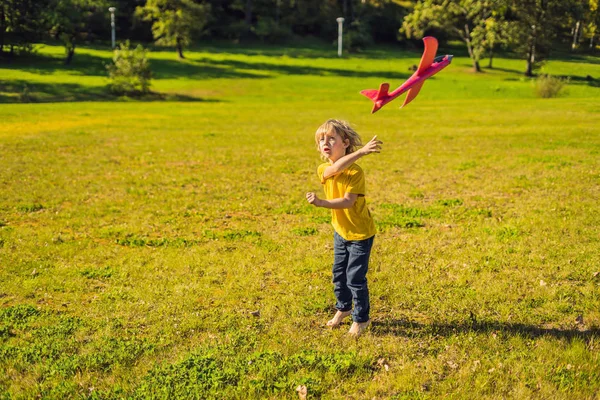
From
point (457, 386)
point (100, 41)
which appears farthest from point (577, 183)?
point (100, 41)

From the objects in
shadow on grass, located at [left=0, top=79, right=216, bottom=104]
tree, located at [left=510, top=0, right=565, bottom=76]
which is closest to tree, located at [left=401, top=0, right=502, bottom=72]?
tree, located at [left=510, top=0, right=565, bottom=76]

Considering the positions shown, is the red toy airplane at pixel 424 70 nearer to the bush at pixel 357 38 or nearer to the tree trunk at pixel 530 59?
the tree trunk at pixel 530 59

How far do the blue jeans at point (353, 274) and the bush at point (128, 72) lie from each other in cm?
4240

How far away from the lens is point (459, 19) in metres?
63.5

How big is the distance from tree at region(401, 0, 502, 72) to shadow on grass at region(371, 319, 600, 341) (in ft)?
177

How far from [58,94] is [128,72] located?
18.9 feet

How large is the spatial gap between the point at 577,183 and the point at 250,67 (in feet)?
178

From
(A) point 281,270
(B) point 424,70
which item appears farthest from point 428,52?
(A) point 281,270

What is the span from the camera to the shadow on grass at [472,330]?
7044 mm

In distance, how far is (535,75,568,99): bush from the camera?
41.9m

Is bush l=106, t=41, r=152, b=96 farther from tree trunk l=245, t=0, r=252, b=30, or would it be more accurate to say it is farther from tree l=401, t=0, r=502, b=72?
tree trunk l=245, t=0, r=252, b=30

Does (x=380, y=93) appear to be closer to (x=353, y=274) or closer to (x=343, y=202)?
(x=343, y=202)

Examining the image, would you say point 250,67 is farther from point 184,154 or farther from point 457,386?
point 457,386

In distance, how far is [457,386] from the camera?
5891 mm
